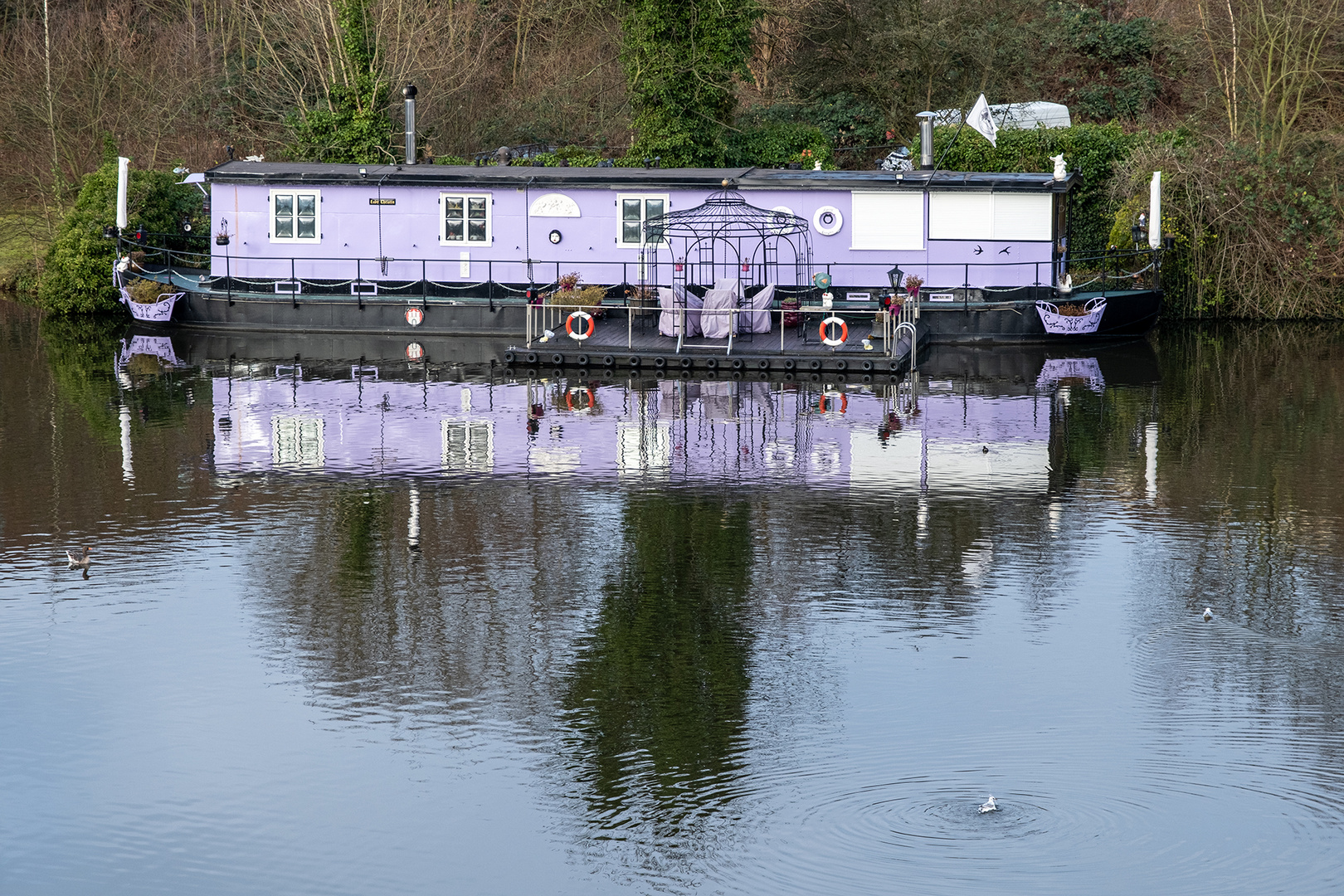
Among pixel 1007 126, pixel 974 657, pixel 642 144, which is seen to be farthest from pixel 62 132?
pixel 974 657

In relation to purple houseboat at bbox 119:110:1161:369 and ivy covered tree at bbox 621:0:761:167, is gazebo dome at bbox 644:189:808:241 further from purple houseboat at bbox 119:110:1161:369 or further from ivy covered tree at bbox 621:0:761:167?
ivy covered tree at bbox 621:0:761:167

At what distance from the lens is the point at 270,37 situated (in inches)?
1666

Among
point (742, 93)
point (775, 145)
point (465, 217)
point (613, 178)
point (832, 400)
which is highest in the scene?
point (742, 93)

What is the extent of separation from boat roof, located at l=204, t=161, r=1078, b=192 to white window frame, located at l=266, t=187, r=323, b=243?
225 millimetres

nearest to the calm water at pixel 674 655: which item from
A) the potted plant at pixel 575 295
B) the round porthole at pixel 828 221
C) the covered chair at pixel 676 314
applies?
the covered chair at pixel 676 314

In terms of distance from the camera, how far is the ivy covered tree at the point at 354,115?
36875mm

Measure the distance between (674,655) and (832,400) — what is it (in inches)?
471

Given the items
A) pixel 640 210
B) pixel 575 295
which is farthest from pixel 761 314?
pixel 640 210

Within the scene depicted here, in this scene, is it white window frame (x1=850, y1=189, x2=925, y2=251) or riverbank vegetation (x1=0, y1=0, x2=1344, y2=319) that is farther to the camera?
riverbank vegetation (x1=0, y1=0, x2=1344, y2=319)

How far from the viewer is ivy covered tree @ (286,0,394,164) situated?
36.9 m

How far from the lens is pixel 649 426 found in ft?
69.4

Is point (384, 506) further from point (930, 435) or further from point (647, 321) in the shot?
point (647, 321)

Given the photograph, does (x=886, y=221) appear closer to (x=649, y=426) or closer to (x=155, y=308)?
(x=649, y=426)

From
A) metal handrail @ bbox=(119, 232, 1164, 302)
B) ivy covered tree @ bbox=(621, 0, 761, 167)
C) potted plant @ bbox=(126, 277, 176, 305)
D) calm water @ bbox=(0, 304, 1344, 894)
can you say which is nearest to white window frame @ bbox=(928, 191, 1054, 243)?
metal handrail @ bbox=(119, 232, 1164, 302)
